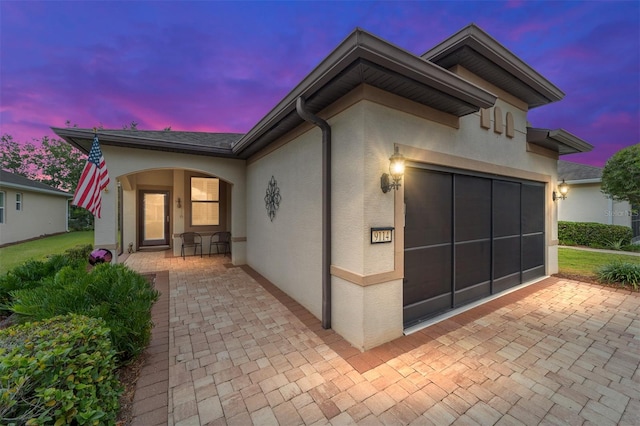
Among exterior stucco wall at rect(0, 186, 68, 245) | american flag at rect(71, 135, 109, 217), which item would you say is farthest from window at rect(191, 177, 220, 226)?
exterior stucco wall at rect(0, 186, 68, 245)

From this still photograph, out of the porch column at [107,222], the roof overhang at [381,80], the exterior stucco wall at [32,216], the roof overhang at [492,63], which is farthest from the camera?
the exterior stucco wall at [32,216]

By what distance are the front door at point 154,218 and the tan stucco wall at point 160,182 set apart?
0.32 meters

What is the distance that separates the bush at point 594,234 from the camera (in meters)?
10.4

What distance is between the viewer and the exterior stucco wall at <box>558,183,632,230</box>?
11414 millimetres

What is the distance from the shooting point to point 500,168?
4.78 metres

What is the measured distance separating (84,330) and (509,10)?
384 inches

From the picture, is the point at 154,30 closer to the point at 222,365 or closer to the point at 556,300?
the point at 222,365

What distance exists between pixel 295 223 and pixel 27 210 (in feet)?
54.0

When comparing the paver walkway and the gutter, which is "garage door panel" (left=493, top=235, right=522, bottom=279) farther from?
the gutter

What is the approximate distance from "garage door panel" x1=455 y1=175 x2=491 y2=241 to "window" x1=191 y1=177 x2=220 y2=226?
27.2ft

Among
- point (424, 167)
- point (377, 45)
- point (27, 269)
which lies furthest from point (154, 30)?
point (424, 167)

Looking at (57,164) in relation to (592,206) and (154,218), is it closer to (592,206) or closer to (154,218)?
(154,218)

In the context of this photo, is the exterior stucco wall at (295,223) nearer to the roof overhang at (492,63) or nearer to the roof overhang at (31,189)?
the roof overhang at (492,63)

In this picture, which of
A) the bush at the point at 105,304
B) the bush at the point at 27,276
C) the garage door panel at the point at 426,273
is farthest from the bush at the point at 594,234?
the bush at the point at 27,276
